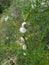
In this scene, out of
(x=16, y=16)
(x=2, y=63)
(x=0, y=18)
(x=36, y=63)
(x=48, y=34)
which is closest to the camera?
(x=36, y=63)

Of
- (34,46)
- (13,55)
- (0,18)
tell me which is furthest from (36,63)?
(0,18)

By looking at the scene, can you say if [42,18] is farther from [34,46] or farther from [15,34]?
[15,34]

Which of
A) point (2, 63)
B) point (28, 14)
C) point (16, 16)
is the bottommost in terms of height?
point (2, 63)

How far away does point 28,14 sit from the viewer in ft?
8.70

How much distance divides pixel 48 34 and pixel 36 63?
823mm

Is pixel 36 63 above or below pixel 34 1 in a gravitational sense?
below

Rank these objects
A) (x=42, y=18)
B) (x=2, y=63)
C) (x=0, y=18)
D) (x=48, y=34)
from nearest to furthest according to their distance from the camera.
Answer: (x=42, y=18) → (x=48, y=34) → (x=2, y=63) → (x=0, y=18)

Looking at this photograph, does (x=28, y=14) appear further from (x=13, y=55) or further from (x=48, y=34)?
(x=13, y=55)

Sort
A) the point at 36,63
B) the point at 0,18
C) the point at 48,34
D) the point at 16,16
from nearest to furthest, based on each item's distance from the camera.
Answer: the point at 36,63
the point at 48,34
the point at 16,16
the point at 0,18

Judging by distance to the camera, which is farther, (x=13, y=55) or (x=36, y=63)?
(x=13, y=55)

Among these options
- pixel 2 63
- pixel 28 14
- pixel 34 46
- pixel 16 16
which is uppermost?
pixel 28 14

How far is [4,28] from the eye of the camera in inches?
161

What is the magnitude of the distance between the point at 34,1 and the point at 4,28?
1294 millimetres

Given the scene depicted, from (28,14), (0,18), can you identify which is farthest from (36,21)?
(0,18)
